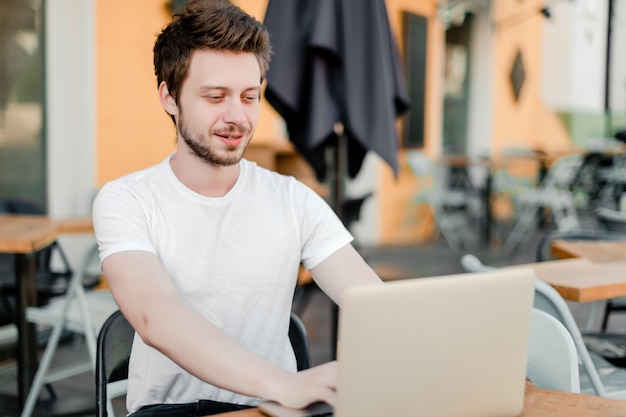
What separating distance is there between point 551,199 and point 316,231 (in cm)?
737

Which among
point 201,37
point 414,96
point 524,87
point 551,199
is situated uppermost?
point 524,87

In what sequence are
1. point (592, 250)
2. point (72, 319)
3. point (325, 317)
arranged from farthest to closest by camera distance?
point (325, 317) < point (72, 319) < point (592, 250)

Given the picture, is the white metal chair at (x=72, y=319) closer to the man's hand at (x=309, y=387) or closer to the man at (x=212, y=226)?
the man at (x=212, y=226)

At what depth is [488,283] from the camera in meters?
1.15

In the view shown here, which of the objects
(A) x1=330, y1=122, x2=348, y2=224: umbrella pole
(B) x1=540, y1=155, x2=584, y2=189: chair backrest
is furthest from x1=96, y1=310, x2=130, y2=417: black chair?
(B) x1=540, y1=155, x2=584, y2=189: chair backrest

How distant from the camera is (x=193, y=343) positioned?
1448mm

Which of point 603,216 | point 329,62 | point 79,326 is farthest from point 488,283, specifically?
point 603,216

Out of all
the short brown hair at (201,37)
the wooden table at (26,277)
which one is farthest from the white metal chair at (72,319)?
the short brown hair at (201,37)

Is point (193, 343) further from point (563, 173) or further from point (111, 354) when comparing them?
point (563, 173)

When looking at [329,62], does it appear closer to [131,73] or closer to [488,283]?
[131,73]

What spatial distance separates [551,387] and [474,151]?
9526 mm

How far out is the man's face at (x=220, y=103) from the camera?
1.75 meters

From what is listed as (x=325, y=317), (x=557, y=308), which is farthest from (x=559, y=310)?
(x=325, y=317)

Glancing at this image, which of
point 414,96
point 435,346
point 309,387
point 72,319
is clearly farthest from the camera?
point 414,96
